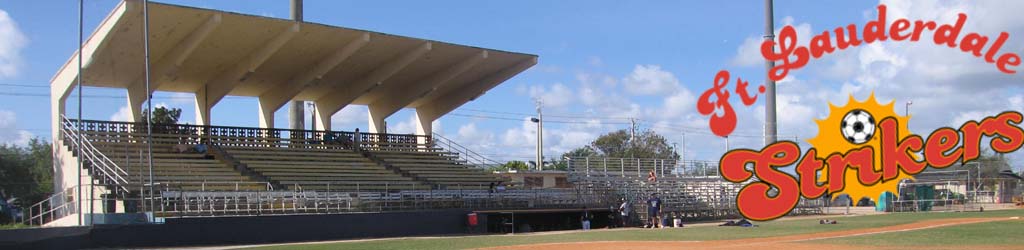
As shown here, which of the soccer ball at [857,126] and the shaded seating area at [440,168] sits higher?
the soccer ball at [857,126]

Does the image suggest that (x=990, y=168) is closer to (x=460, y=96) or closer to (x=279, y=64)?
(x=460, y=96)

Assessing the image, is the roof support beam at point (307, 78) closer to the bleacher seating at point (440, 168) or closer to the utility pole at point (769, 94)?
the bleacher seating at point (440, 168)

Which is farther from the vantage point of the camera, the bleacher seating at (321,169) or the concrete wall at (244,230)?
the bleacher seating at (321,169)

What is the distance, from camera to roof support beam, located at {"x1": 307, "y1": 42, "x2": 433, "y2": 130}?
126 feet

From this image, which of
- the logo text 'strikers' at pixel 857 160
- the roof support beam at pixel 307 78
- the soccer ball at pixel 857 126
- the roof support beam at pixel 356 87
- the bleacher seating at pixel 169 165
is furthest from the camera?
the roof support beam at pixel 356 87

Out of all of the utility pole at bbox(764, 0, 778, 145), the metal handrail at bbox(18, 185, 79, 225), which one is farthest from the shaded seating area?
the utility pole at bbox(764, 0, 778, 145)

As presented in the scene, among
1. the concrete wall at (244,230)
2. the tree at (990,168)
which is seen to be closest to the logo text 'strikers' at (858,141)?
the concrete wall at (244,230)

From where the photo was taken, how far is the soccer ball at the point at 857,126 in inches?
827

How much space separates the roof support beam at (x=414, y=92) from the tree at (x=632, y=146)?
31.0 m

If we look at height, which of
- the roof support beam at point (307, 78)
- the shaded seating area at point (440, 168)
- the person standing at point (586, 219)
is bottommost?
the person standing at point (586, 219)

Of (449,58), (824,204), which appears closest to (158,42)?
(449,58)

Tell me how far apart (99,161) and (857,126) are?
21.7 metres

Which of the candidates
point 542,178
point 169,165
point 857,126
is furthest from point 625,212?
point 857,126

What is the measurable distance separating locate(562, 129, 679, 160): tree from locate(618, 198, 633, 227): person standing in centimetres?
3181
